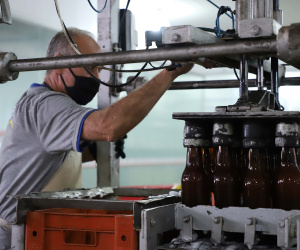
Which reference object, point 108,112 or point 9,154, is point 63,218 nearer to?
point 108,112

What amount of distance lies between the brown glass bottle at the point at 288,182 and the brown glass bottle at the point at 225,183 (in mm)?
109

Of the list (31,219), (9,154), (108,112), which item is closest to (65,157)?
(9,154)

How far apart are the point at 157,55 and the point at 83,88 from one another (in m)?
1.00

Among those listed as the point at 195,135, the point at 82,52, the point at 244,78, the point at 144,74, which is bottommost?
the point at 195,135

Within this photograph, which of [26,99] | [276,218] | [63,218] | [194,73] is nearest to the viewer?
[276,218]

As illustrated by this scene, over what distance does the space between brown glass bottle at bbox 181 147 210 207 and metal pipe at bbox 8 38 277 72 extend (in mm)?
263

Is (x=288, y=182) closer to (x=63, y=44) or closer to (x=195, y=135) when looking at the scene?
(x=195, y=135)

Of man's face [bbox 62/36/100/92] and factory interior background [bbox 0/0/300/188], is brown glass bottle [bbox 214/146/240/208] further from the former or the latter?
factory interior background [bbox 0/0/300/188]

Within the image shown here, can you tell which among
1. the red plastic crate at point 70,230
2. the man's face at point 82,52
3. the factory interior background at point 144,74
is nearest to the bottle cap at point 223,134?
the red plastic crate at point 70,230

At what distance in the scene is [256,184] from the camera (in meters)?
1.25

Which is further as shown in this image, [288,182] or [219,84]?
[219,84]

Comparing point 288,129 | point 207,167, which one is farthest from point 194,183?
point 288,129

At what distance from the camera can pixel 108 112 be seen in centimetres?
184

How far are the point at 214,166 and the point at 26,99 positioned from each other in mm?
982
